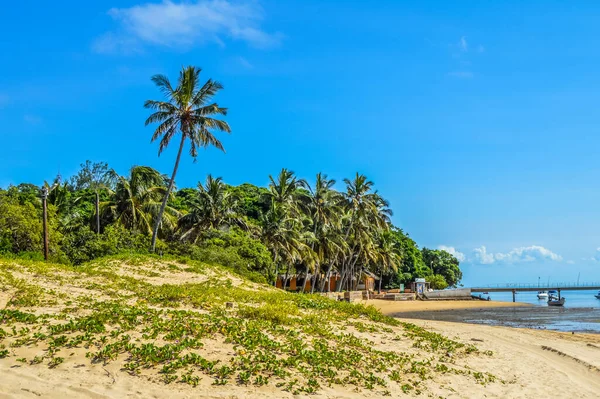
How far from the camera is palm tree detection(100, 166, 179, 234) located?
37281 mm

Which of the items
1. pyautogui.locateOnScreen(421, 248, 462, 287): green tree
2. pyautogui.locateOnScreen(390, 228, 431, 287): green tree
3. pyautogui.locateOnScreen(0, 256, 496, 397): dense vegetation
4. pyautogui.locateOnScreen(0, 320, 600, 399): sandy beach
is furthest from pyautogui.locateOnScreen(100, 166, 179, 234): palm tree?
pyautogui.locateOnScreen(421, 248, 462, 287): green tree

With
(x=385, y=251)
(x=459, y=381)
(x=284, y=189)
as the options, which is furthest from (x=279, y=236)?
(x=459, y=381)

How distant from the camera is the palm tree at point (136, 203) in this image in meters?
37.3

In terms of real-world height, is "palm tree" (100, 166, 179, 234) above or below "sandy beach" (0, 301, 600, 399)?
above

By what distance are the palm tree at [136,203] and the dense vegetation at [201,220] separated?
78 mm

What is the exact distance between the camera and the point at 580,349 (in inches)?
705

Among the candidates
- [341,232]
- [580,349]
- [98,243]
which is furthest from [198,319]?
[341,232]

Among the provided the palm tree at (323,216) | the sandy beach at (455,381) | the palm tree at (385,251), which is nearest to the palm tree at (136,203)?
the palm tree at (323,216)

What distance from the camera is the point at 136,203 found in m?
37.7

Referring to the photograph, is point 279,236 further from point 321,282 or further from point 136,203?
point 321,282

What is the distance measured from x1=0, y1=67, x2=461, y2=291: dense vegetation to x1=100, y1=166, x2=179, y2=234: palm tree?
78mm

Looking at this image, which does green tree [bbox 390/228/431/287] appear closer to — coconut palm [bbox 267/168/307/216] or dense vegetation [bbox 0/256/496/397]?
coconut palm [bbox 267/168/307/216]

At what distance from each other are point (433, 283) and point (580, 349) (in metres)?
60.8

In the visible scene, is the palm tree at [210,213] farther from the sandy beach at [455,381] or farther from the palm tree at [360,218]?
the sandy beach at [455,381]
